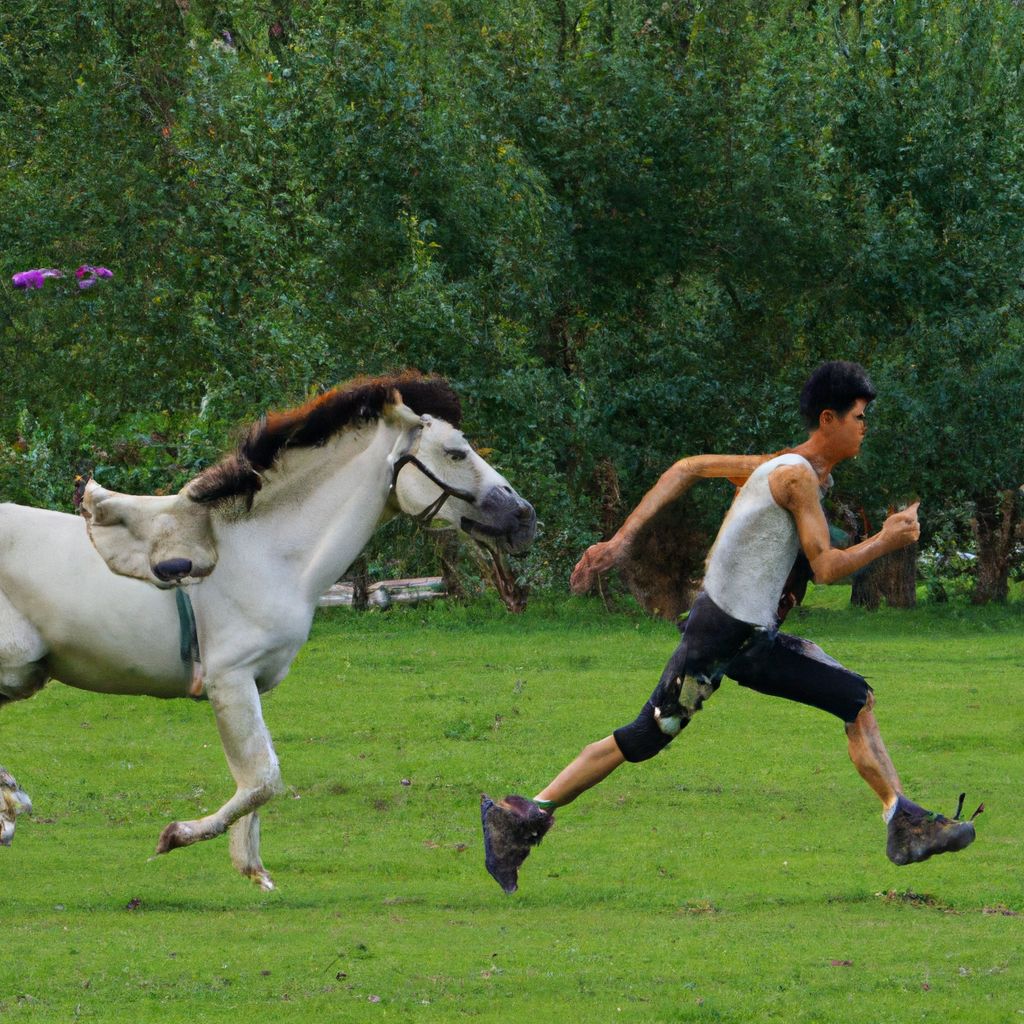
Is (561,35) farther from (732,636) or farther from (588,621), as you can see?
(732,636)

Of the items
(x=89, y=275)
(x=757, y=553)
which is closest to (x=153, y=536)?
(x=757, y=553)

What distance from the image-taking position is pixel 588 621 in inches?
844

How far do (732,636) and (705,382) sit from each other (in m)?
13.9

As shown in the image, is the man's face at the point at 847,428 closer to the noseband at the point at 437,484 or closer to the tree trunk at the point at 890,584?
the noseband at the point at 437,484

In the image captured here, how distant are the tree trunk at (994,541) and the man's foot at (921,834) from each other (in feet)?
49.9

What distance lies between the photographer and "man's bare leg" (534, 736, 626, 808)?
294 inches

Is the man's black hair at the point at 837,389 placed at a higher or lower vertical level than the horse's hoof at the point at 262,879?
higher

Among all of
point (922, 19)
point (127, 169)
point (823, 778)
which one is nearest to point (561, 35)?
point (922, 19)

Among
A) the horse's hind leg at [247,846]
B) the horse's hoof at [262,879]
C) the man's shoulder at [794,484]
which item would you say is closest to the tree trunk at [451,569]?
the horse's hoof at [262,879]

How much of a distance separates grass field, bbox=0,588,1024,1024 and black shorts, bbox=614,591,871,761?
1.11m

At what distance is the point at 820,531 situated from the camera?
7.06 meters

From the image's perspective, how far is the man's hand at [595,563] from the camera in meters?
7.26

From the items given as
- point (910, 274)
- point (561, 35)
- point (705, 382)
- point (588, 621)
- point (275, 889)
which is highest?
point (561, 35)

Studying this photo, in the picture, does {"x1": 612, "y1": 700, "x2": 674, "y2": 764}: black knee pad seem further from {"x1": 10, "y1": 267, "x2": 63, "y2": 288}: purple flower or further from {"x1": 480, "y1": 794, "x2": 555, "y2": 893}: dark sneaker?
{"x1": 10, "y1": 267, "x2": 63, "y2": 288}: purple flower
